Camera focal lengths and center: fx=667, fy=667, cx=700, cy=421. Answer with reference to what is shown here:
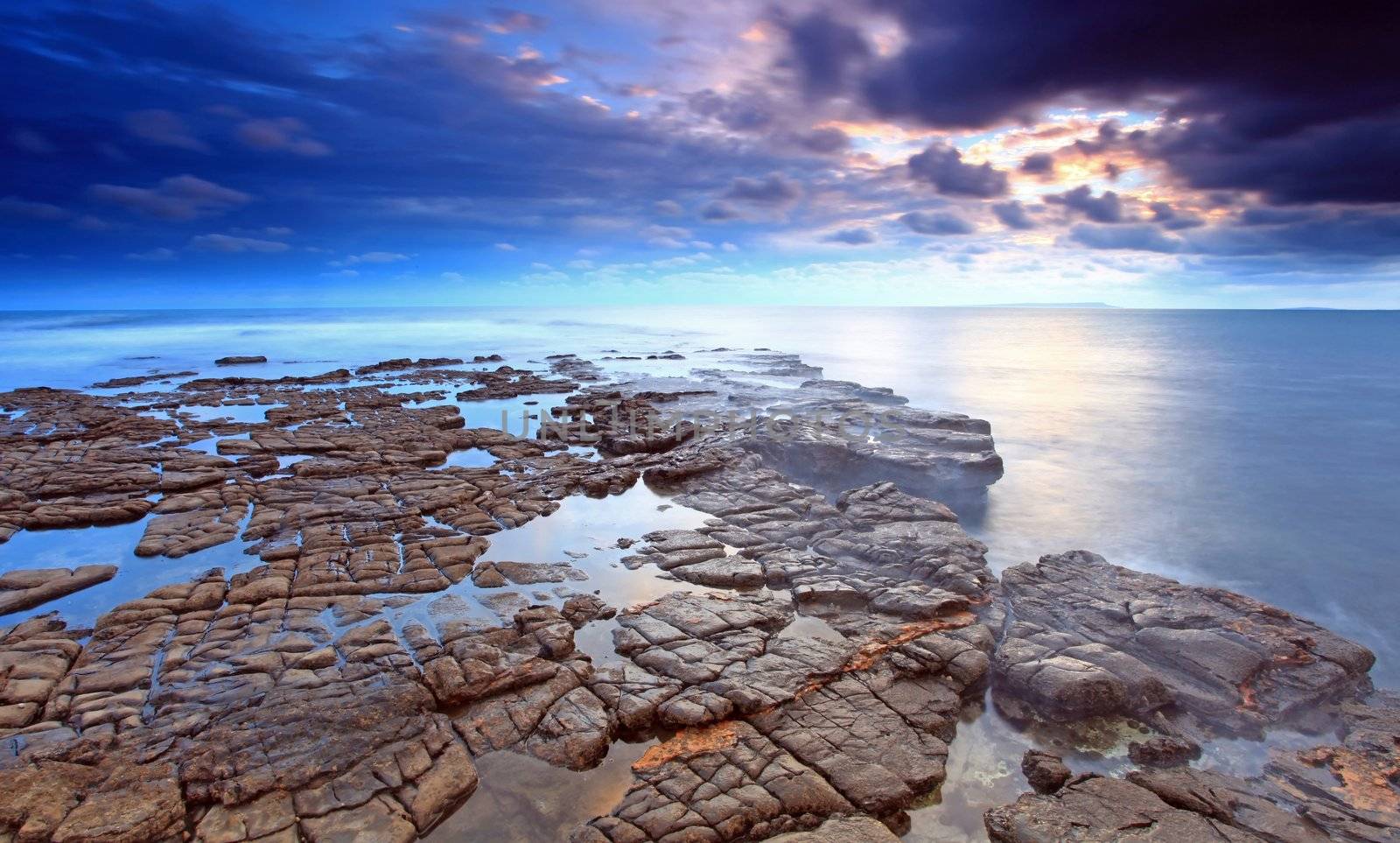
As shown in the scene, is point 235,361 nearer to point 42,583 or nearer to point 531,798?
point 42,583

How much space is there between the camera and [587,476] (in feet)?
56.0

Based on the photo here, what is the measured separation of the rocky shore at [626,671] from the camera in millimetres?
6250

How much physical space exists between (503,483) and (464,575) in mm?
5294

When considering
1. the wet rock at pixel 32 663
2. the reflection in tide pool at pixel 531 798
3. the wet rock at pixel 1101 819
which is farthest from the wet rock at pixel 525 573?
the wet rock at pixel 1101 819

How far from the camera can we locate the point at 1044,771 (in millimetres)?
6891

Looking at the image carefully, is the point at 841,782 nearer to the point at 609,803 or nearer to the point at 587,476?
the point at 609,803

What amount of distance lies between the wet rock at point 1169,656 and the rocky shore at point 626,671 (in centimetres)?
4

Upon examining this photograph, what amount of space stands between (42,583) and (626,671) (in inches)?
390

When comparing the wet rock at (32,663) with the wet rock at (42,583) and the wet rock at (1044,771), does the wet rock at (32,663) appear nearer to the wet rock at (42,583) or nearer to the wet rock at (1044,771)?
the wet rock at (42,583)

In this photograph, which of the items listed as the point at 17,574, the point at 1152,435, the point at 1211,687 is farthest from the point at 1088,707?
the point at 1152,435

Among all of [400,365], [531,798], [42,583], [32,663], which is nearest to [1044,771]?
[531,798]

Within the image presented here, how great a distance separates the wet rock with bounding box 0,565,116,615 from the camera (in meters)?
10.2

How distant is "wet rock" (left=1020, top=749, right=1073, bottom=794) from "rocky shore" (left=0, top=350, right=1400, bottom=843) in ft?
0.09

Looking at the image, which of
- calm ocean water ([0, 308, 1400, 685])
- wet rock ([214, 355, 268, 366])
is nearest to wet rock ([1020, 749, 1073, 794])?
calm ocean water ([0, 308, 1400, 685])
